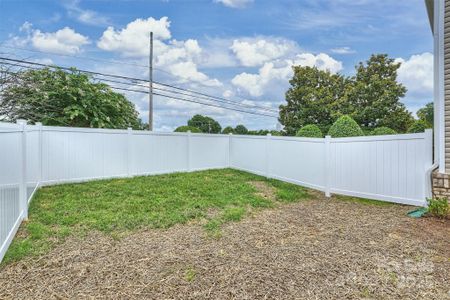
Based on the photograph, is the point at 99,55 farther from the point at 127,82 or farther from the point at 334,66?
the point at 334,66

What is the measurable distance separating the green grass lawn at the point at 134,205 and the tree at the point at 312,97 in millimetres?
13551

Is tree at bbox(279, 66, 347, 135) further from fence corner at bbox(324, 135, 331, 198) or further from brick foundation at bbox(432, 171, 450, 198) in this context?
brick foundation at bbox(432, 171, 450, 198)

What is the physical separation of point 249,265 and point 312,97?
19.1 metres

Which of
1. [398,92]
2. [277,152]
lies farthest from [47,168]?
[398,92]

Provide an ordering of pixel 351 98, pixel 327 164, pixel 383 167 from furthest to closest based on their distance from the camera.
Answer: pixel 351 98
pixel 327 164
pixel 383 167

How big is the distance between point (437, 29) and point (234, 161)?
23.2 feet

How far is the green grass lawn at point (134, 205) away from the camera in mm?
3840

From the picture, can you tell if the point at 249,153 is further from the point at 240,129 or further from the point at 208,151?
the point at 240,129

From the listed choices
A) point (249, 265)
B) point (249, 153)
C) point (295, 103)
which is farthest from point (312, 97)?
point (249, 265)

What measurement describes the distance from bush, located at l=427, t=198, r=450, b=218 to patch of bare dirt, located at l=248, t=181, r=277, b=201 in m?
2.81

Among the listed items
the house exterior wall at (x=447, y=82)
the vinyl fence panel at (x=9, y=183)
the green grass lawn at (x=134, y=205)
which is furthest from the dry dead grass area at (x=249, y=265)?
the house exterior wall at (x=447, y=82)

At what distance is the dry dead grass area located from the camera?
94.9 inches

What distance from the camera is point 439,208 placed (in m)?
4.60

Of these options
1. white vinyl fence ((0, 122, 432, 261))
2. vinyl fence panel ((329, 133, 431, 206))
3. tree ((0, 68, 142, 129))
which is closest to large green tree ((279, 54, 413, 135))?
white vinyl fence ((0, 122, 432, 261))
